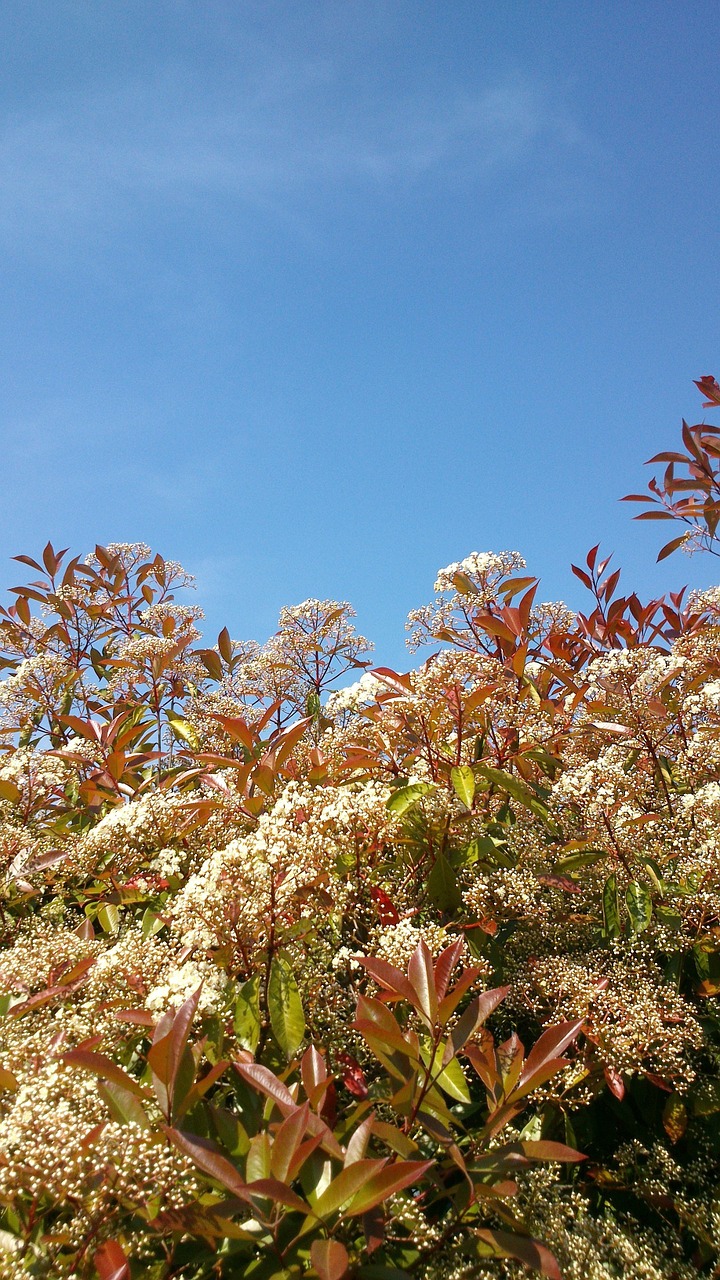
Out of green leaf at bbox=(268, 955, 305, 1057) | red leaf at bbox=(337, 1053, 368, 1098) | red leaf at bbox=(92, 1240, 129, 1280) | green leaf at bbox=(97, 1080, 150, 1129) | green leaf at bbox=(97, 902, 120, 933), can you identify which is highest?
green leaf at bbox=(97, 902, 120, 933)

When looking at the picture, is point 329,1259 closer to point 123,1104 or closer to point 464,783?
point 123,1104

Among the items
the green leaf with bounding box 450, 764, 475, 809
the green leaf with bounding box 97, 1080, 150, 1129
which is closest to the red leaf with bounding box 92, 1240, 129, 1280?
the green leaf with bounding box 97, 1080, 150, 1129

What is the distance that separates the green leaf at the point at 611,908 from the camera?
8.81 feet

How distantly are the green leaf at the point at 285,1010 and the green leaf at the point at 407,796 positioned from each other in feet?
2.10

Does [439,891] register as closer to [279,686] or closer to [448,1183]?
[448,1183]

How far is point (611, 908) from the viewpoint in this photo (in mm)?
2729

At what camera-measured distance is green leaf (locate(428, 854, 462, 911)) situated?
2.68 meters

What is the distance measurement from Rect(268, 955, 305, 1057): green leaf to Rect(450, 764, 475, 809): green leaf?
2.82ft

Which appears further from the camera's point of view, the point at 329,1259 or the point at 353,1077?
the point at 353,1077

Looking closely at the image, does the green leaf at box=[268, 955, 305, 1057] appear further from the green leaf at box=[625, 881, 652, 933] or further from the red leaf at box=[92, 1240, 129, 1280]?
the green leaf at box=[625, 881, 652, 933]

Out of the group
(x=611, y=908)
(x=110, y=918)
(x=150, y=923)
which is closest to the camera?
(x=611, y=908)

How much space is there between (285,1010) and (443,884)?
822 mm

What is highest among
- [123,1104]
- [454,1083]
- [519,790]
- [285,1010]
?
[519,790]

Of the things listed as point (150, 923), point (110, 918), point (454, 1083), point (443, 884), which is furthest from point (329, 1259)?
point (110, 918)
